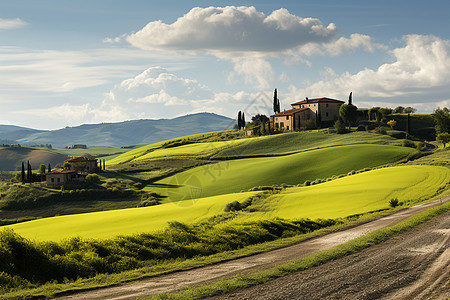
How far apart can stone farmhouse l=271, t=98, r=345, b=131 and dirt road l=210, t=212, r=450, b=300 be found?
13885 cm

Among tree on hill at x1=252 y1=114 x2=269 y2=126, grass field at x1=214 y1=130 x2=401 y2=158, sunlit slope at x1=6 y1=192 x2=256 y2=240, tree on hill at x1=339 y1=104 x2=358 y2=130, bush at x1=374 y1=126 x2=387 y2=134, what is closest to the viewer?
sunlit slope at x1=6 y1=192 x2=256 y2=240

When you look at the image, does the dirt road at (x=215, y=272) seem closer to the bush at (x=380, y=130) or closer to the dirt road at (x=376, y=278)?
the dirt road at (x=376, y=278)

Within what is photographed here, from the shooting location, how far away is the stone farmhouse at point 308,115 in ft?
526

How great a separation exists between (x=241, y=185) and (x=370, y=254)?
6264cm

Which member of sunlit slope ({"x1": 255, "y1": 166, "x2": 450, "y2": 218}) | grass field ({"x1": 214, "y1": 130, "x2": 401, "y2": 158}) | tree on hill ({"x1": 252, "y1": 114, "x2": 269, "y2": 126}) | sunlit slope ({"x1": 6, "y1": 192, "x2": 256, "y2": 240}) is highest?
tree on hill ({"x1": 252, "y1": 114, "x2": 269, "y2": 126})

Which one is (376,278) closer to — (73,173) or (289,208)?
(289,208)

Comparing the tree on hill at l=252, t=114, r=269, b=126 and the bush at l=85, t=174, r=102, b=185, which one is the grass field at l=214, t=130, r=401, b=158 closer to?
the bush at l=85, t=174, r=102, b=185

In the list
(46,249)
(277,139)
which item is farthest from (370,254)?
(277,139)

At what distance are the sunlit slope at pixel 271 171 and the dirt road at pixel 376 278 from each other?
60.1m

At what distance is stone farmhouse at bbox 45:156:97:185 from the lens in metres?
109

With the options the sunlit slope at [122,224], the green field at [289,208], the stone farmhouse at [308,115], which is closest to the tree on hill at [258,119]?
the stone farmhouse at [308,115]

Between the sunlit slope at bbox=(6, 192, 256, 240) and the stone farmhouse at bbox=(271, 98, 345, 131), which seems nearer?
the sunlit slope at bbox=(6, 192, 256, 240)

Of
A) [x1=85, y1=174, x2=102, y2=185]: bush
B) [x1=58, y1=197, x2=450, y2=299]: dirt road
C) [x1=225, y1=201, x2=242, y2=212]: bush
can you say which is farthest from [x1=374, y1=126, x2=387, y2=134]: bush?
[x1=58, y1=197, x2=450, y2=299]: dirt road

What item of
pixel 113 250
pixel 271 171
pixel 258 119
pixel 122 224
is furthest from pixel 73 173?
pixel 258 119
